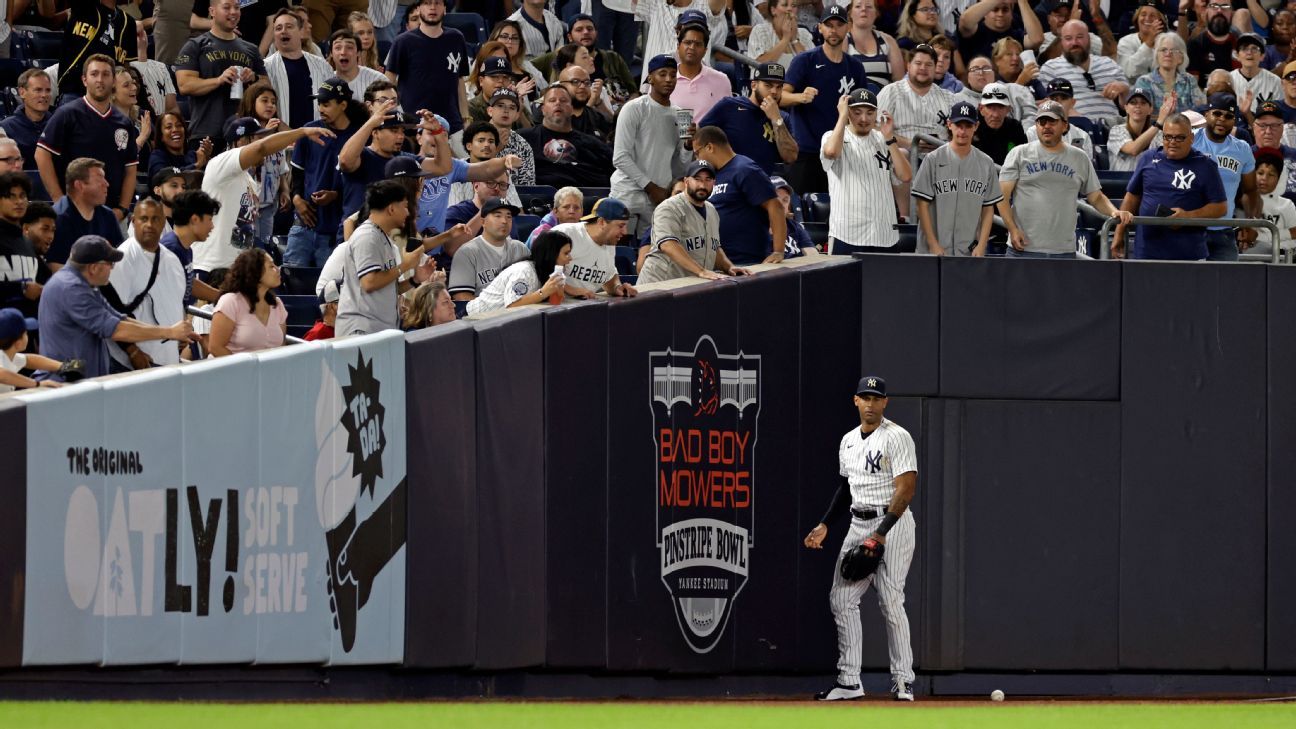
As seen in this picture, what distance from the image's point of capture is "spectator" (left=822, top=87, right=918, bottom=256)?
13.6 metres

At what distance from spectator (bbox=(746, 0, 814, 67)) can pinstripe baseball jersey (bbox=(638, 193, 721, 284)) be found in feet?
18.7

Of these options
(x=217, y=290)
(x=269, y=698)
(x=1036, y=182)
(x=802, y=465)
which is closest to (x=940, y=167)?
(x=1036, y=182)

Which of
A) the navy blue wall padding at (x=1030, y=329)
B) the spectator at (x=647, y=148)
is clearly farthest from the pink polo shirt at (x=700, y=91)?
the navy blue wall padding at (x=1030, y=329)

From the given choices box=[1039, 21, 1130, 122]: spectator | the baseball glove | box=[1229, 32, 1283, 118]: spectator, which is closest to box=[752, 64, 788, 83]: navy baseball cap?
the baseball glove

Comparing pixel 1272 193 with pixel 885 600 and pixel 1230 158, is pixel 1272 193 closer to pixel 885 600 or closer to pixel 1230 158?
pixel 1230 158

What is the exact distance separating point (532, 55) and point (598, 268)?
6129 millimetres

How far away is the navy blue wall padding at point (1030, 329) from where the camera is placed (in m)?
12.9

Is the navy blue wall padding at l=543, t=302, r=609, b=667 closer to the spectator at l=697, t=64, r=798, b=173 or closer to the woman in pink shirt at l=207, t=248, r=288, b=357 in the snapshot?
the woman in pink shirt at l=207, t=248, r=288, b=357

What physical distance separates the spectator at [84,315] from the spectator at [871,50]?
8726 millimetres

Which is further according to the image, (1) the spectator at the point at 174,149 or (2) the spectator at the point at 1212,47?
(2) the spectator at the point at 1212,47

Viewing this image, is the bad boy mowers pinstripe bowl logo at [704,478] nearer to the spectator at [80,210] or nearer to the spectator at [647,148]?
the spectator at [647,148]

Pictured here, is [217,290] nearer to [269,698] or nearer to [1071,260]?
[269,698]

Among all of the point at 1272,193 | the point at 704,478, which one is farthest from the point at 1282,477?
the point at 704,478

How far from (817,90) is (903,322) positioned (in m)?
3.33
